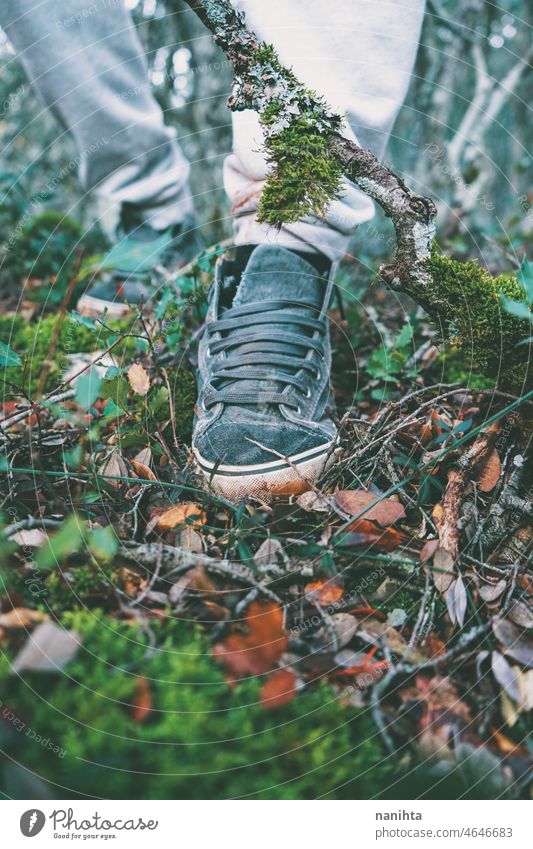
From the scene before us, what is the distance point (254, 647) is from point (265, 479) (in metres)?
0.54

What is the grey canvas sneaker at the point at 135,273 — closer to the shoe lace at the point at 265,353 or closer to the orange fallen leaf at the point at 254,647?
the shoe lace at the point at 265,353

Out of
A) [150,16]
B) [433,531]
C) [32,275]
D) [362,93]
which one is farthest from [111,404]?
[150,16]

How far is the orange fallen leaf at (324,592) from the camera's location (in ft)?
3.67

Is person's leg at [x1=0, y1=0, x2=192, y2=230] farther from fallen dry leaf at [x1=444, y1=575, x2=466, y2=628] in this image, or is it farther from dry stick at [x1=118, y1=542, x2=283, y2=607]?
fallen dry leaf at [x1=444, y1=575, x2=466, y2=628]

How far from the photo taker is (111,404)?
1.45 metres

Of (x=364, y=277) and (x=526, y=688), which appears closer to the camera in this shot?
(x=526, y=688)

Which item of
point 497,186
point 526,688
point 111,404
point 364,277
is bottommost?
point 526,688

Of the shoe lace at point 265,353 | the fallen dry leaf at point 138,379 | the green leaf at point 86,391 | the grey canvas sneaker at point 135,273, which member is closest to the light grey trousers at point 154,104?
the grey canvas sneaker at point 135,273

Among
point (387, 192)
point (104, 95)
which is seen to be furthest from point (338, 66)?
point (104, 95)

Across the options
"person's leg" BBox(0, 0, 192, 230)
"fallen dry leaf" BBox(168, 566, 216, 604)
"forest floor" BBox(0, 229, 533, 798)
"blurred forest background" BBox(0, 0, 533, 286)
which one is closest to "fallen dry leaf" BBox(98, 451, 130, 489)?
"forest floor" BBox(0, 229, 533, 798)

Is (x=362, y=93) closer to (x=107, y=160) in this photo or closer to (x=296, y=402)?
(x=296, y=402)

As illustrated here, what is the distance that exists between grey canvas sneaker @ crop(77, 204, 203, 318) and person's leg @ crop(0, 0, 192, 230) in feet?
0.32

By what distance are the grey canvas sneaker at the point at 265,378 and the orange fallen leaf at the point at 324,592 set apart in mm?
318

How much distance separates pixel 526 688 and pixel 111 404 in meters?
1.08
